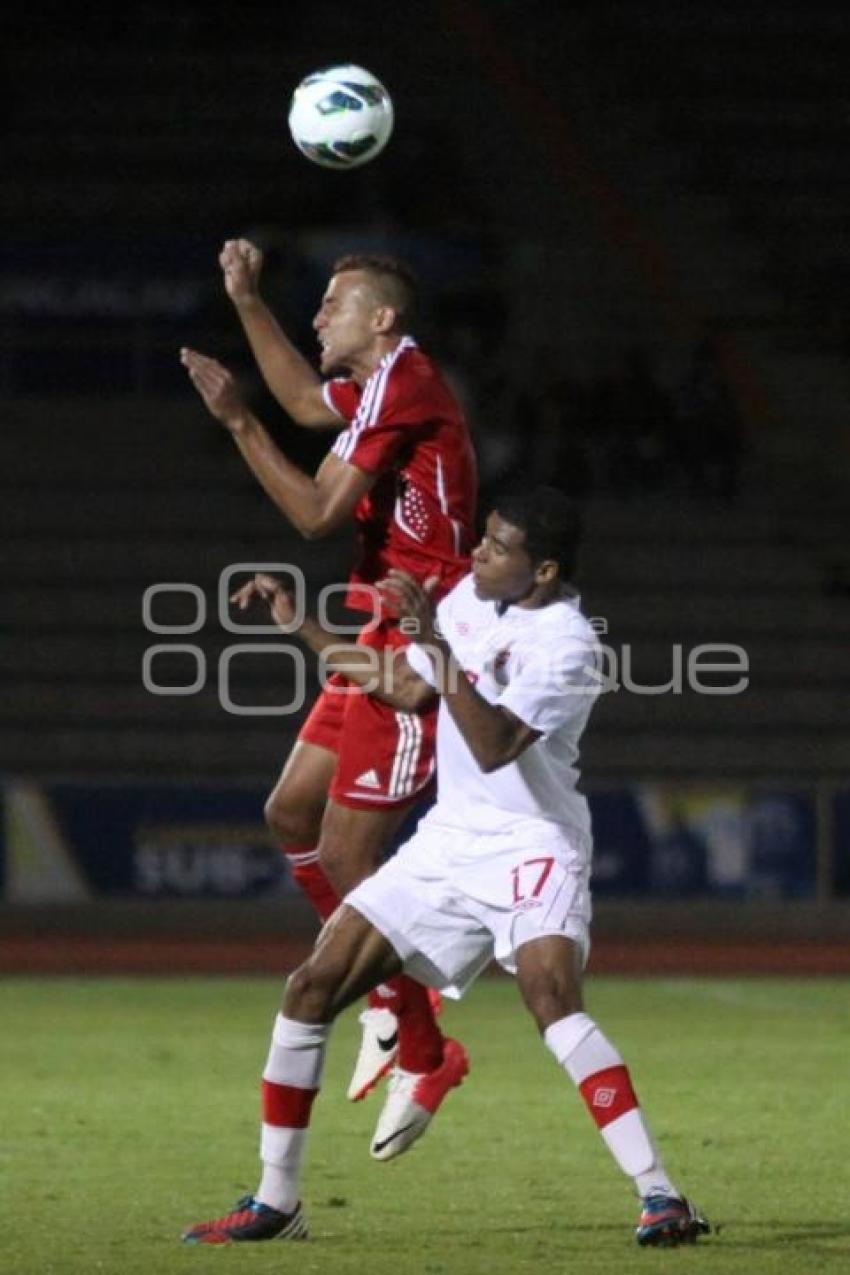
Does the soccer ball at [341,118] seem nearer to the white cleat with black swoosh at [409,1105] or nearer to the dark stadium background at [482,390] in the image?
the white cleat with black swoosh at [409,1105]

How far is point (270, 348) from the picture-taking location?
7.37 metres

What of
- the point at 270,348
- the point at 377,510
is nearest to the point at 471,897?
the point at 377,510

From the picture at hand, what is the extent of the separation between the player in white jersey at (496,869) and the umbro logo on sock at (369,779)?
2.54 ft

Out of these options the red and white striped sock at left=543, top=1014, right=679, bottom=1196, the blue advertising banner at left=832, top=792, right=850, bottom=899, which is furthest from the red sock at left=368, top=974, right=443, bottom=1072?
the blue advertising banner at left=832, top=792, right=850, bottom=899

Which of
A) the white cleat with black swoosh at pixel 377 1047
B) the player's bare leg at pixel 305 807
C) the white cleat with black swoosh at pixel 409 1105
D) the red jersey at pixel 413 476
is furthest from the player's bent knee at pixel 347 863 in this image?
the red jersey at pixel 413 476

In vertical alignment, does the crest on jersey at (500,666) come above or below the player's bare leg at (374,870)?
above

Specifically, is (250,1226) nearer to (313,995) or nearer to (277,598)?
(313,995)

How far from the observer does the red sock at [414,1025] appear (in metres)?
7.30

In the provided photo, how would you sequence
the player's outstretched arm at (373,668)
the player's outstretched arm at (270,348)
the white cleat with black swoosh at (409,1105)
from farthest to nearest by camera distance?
the player's outstretched arm at (270,348) < the white cleat with black swoosh at (409,1105) < the player's outstretched arm at (373,668)

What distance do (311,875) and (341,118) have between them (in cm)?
220

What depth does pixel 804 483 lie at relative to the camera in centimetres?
2083

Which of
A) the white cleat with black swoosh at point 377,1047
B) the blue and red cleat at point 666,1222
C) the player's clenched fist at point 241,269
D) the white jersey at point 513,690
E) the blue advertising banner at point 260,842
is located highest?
the player's clenched fist at point 241,269

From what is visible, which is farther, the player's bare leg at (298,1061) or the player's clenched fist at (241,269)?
the player's clenched fist at (241,269)

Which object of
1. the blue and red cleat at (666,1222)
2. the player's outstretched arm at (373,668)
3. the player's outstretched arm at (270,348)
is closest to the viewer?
the blue and red cleat at (666,1222)
